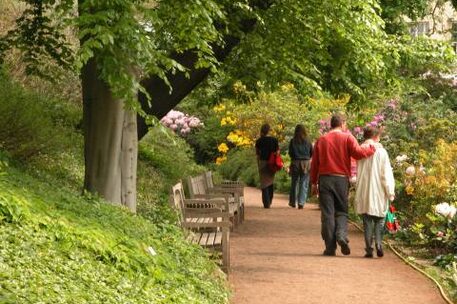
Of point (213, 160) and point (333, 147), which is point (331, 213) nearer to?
point (333, 147)

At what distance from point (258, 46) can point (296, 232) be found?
10.8 feet

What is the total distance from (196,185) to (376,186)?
4317 mm

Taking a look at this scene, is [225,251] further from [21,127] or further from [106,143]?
[21,127]

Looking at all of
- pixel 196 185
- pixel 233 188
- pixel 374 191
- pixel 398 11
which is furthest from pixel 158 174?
pixel 374 191

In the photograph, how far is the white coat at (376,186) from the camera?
1184cm

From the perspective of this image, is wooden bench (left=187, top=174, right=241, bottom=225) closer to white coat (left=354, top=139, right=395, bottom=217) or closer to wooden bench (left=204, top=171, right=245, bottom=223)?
wooden bench (left=204, top=171, right=245, bottom=223)

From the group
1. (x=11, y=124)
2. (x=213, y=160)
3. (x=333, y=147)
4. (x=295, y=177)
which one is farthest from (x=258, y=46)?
(x=213, y=160)

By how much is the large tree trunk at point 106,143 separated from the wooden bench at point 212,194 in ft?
8.13

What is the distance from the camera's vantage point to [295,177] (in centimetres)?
1981

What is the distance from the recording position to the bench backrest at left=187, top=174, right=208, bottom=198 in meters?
14.4

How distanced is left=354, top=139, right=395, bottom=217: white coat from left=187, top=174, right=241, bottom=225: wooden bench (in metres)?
2.38

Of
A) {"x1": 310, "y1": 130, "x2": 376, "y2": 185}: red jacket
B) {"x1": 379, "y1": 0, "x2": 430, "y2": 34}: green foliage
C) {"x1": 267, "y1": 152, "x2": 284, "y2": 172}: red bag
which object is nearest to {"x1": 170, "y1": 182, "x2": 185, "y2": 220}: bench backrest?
{"x1": 310, "y1": 130, "x2": 376, "y2": 185}: red jacket

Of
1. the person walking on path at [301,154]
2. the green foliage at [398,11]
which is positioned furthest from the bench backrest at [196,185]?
the green foliage at [398,11]

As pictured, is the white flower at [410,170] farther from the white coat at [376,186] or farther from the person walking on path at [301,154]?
the person walking on path at [301,154]
